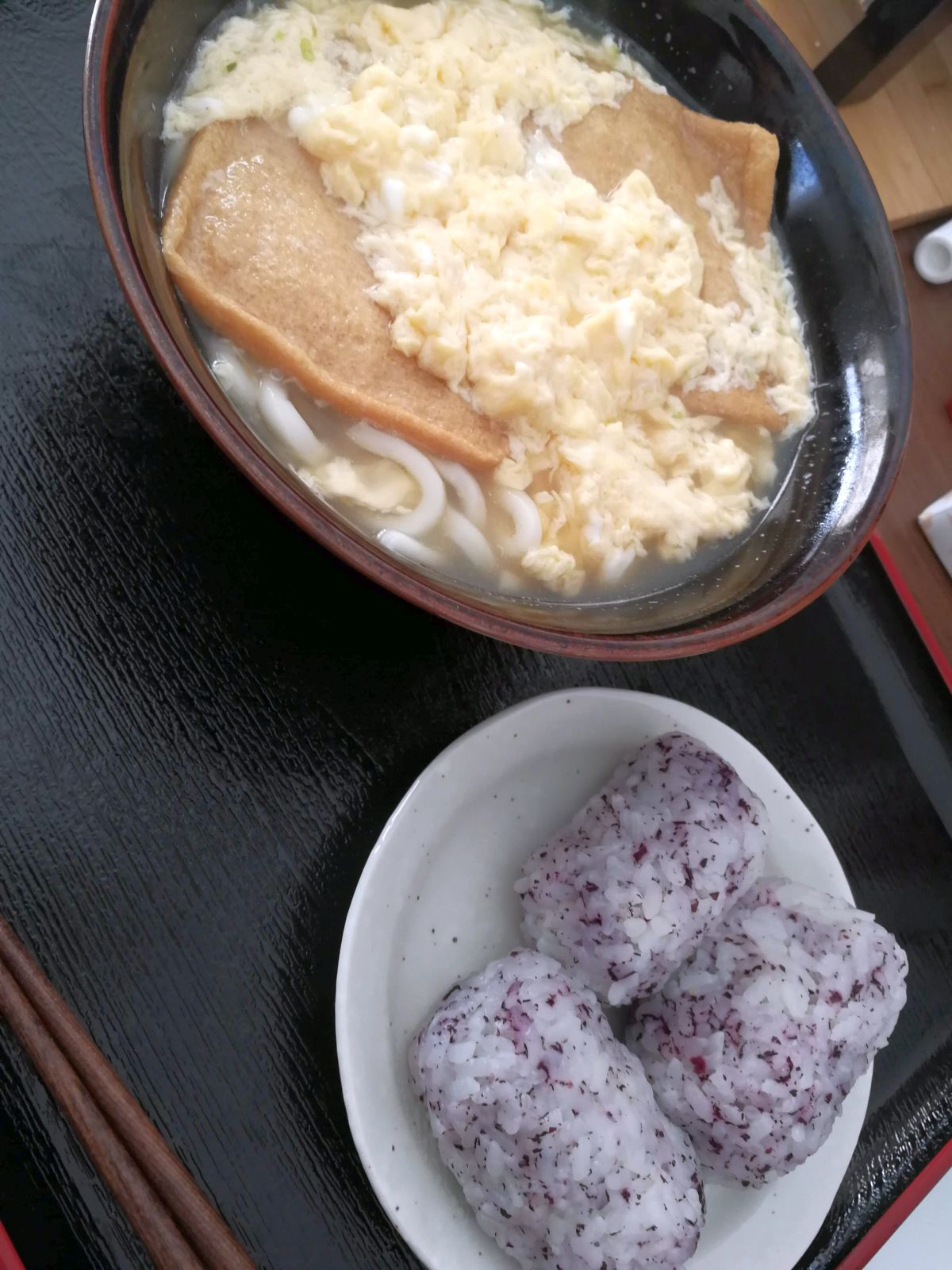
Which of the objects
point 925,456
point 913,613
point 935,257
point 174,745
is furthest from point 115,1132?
point 935,257

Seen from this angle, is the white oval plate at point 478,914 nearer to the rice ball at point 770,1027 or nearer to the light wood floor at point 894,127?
the rice ball at point 770,1027

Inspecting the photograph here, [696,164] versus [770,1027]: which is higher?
[696,164]

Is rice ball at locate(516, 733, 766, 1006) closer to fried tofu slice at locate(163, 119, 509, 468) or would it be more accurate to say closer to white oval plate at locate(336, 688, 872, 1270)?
white oval plate at locate(336, 688, 872, 1270)

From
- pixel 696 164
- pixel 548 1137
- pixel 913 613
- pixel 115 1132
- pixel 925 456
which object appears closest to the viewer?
pixel 115 1132

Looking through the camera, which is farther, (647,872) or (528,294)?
(528,294)

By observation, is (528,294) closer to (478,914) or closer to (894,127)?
(478,914)

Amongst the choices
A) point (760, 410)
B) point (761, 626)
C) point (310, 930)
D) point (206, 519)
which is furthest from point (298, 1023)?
point (760, 410)

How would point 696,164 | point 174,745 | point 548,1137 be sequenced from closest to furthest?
1. point 548,1137
2. point 174,745
3. point 696,164

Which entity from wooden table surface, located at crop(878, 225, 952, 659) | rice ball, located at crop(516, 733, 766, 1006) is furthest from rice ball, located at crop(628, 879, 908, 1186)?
wooden table surface, located at crop(878, 225, 952, 659)

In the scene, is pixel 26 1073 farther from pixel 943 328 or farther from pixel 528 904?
pixel 943 328
